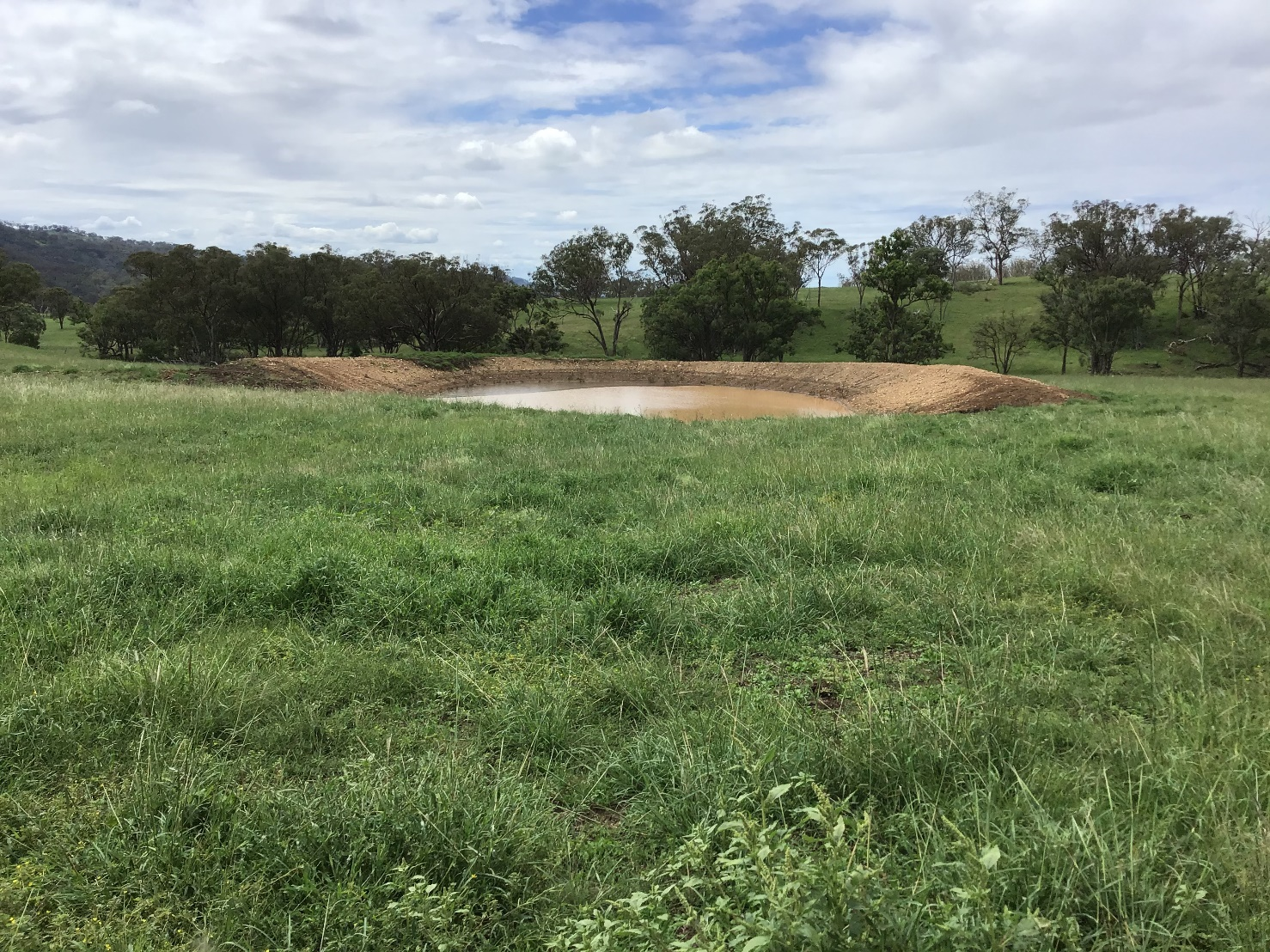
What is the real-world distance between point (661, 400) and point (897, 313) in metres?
20.0

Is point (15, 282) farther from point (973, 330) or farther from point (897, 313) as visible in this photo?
point (973, 330)

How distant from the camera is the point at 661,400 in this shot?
98.9 feet

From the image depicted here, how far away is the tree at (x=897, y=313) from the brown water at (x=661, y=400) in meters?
9.84

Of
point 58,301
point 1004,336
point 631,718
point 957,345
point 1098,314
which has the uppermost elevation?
point 58,301

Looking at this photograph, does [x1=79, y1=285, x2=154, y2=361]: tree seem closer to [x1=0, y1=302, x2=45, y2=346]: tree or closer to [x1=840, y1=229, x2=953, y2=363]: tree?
[x1=0, y1=302, x2=45, y2=346]: tree

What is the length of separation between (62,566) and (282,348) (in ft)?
169

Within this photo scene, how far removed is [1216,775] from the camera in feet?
8.17

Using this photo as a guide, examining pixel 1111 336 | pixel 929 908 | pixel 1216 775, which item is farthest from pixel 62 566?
pixel 1111 336

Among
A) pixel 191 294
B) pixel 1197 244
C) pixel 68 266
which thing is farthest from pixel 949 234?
pixel 68 266

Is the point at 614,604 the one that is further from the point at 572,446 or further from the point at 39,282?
the point at 39,282

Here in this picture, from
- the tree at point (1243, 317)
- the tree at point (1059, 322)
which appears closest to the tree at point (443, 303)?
the tree at point (1059, 322)

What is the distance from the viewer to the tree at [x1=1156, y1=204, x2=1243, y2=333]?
159 feet

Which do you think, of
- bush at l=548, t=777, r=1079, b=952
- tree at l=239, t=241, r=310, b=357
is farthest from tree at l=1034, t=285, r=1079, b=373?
tree at l=239, t=241, r=310, b=357

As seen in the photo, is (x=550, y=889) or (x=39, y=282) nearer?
(x=550, y=889)
